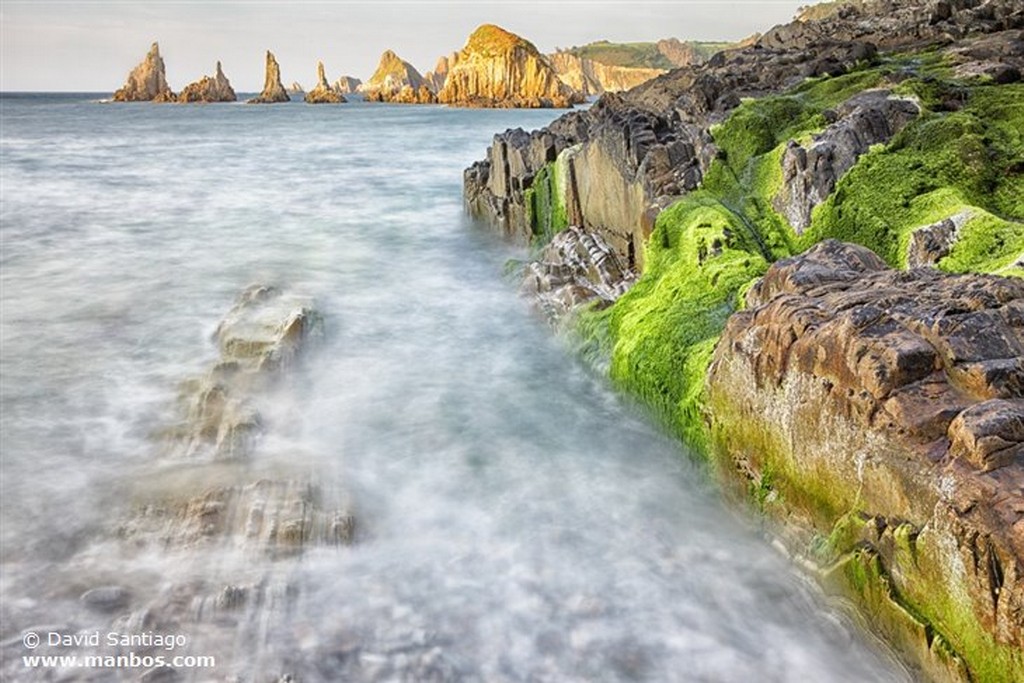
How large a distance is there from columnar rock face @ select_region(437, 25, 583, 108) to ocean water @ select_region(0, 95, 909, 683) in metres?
108

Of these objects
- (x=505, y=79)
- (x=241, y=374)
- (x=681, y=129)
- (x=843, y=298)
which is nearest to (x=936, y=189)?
(x=843, y=298)

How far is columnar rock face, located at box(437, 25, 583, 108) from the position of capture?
11881 cm

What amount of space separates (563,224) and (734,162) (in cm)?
445

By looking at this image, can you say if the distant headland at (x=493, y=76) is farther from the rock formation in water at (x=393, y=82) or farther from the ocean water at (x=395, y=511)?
the ocean water at (x=395, y=511)

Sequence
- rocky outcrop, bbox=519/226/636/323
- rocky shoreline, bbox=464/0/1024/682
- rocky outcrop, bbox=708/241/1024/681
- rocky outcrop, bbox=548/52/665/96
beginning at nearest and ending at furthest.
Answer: rocky outcrop, bbox=708/241/1024/681
rocky shoreline, bbox=464/0/1024/682
rocky outcrop, bbox=519/226/636/323
rocky outcrop, bbox=548/52/665/96

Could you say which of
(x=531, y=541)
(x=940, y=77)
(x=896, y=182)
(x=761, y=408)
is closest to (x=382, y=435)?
(x=531, y=541)

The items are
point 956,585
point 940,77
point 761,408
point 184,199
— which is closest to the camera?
point 956,585

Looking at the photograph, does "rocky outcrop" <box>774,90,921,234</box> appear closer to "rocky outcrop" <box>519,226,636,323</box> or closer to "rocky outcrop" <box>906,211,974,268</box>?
"rocky outcrop" <box>906,211,974,268</box>

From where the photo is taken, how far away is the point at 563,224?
1549 centimetres

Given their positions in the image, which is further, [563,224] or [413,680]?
[563,224]

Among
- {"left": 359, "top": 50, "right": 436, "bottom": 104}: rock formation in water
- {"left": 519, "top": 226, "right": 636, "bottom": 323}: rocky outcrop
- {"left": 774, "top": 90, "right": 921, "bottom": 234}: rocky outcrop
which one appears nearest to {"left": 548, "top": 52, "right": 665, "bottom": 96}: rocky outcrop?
{"left": 359, "top": 50, "right": 436, "bottom": 104}: rock formation in water

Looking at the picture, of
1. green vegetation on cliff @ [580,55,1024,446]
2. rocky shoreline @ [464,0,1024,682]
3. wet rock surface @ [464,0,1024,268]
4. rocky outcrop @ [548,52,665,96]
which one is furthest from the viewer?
rocky outcrop @ [548,52,665,96]

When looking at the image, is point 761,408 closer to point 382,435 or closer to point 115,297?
point 382,435

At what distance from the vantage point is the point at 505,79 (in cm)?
12081
